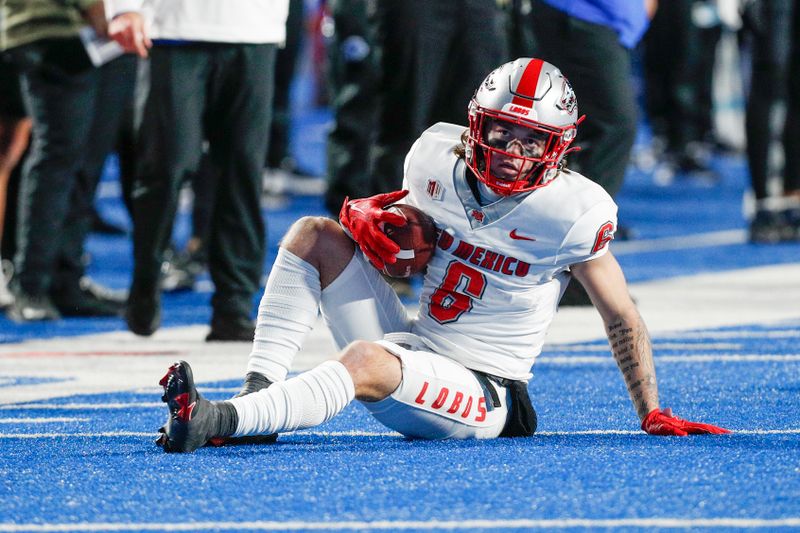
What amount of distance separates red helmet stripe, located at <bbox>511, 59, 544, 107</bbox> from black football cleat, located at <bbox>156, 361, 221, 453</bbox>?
1.10 metres

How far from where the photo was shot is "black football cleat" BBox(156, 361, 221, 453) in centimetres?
381

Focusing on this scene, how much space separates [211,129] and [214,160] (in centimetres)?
11

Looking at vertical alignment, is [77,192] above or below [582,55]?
below

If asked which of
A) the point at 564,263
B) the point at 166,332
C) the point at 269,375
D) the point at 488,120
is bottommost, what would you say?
the point at 166,332

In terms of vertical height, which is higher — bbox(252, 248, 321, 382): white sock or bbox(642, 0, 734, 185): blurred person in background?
bbox(252, 248, 321, 382): white sock

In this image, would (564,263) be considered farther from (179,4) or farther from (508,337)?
(179,4)

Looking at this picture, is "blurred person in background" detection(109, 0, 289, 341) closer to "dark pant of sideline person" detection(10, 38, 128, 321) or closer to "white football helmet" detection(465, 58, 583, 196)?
"dark pant of sideline person" detection(10, 38, 128, 321)

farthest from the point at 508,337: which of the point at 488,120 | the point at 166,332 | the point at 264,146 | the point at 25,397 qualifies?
the point at 166,332

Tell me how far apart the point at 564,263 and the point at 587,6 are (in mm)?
2805

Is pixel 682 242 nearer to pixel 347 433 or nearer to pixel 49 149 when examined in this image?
pixel 49 149

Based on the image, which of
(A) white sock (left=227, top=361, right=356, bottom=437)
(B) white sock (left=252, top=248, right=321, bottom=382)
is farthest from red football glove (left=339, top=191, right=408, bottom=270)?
(A) white sock (left=227, top=361, right=356, bottom=437)

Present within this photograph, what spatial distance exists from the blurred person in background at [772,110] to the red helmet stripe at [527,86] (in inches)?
194

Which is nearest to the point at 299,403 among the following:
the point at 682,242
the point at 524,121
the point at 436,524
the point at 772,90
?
the point at 436,524

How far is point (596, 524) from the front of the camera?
332cm
